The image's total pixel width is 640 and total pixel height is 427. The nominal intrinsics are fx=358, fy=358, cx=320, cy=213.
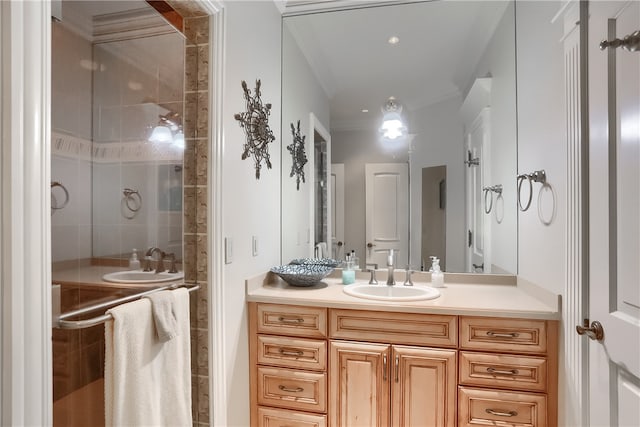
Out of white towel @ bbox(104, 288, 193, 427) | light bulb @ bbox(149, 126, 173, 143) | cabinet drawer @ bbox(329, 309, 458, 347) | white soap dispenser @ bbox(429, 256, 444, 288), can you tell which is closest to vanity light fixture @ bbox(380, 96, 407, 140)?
white soap dispenser @ bbox(429, 256, 444, 288)

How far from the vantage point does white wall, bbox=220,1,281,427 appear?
5.37ft

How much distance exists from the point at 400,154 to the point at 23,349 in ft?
6.94

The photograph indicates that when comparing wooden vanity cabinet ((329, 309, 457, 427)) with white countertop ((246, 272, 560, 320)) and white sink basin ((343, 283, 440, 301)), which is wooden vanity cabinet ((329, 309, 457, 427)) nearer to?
white countertop ((246, 272, 560, 320))

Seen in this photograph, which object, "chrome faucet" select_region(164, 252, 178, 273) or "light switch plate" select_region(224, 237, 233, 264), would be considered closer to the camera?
"chrome faucet" select_region(164, 252, 178, 273)

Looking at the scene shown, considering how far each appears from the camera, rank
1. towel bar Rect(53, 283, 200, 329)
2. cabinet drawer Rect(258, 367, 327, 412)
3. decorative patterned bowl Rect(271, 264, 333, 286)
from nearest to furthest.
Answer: towel bar Rect(53, 283, 200, 329) < cabinet drawer Rect(258, 367, 327, 412) < decorative patterned bowl Rect(271, 264, 333, 286)

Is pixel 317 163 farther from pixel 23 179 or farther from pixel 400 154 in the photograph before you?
pixel 23 179

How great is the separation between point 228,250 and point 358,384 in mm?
901

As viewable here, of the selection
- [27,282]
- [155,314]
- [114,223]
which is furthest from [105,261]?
[27,282]

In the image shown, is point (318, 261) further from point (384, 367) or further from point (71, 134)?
point (71, 134)

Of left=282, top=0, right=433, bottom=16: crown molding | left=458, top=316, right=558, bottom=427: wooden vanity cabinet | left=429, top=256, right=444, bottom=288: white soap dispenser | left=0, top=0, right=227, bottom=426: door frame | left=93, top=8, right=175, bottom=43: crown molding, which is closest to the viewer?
left=0, top=0, right=227, bottom=426: door frame

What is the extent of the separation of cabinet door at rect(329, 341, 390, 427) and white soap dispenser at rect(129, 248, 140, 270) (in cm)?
98

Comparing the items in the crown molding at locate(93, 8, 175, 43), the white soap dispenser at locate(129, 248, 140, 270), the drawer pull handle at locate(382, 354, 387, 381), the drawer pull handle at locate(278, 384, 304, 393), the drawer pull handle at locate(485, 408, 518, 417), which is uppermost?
the crown molding at locate(93, 8, 175, 43)

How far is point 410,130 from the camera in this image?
238 cm

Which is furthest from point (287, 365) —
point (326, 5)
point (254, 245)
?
point (326, 5)
